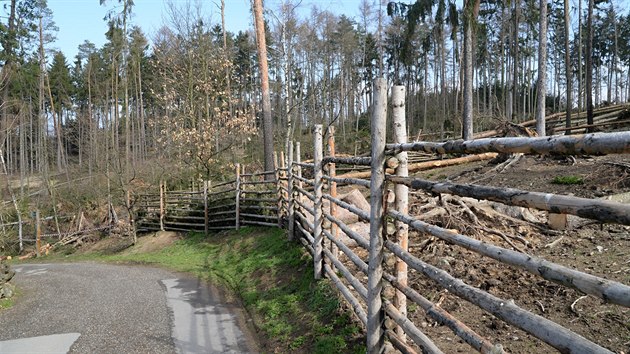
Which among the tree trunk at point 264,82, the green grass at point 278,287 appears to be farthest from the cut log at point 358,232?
the tree trunk at point 264,82

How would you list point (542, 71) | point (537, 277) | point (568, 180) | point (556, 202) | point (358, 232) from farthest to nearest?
point (542, 71) → point (568, 180) → point (358, 232) → point (537, 277) → point (556, 202)

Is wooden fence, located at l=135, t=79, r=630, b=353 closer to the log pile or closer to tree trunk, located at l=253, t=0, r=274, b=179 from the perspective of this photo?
the log pile

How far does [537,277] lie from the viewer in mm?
4414

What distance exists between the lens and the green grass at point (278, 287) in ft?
13.4

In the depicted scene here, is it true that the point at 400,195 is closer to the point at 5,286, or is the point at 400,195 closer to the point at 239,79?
the point at 5,286

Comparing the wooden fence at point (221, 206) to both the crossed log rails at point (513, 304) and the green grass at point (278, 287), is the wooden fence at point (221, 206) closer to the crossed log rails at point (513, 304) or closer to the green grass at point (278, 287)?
the green grass at point (278, 287)

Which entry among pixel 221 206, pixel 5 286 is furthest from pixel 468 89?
pixel 5 286

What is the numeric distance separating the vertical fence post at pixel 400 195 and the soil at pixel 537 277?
0.58 m

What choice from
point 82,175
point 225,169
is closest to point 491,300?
point 225,169

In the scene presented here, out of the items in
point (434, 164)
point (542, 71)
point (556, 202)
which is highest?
point (542, 71)

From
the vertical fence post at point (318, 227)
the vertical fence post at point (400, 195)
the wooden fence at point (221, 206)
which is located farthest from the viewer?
the wooden fence at point (221, 206)

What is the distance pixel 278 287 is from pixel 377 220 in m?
3.31

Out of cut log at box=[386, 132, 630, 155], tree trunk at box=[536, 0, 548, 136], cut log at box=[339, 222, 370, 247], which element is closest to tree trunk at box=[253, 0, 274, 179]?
cut log at box=[339, 222, 370, 247]

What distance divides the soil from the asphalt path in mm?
2265
